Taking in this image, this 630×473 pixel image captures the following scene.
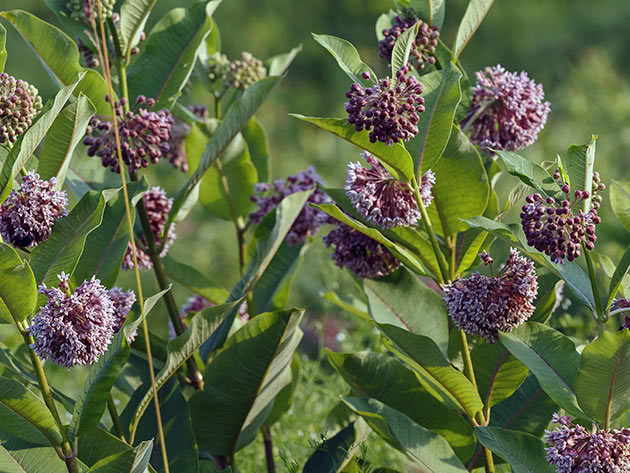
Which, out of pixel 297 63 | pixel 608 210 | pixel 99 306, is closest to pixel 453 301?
pixel 99 306

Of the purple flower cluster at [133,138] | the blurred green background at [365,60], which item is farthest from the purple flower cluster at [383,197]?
the blurred green background at [365,60]

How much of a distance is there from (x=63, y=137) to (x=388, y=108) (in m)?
0.37

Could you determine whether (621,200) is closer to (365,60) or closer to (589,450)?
(589,450)

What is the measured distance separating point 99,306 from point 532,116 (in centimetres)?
55

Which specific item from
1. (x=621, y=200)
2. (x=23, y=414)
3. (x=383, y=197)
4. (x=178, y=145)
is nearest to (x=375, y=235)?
(x=383, y=197)

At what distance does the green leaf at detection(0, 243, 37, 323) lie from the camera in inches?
30.9

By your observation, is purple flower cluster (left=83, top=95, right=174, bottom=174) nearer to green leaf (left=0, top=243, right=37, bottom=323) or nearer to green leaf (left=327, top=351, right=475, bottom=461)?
green leaf (left=0, top=243, right=37, bottom=323)


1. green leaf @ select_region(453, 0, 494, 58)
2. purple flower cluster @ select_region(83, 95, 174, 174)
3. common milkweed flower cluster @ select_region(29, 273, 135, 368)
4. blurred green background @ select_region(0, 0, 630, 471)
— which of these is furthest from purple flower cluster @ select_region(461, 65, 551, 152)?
blurred green background @ select_region(0, 0, 630, 471)

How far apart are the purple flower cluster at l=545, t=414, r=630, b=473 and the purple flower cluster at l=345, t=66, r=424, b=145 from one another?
322 millimetres

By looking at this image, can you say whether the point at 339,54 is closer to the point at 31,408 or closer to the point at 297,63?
the point at 31,408

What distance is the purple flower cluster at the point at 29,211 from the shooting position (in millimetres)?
841

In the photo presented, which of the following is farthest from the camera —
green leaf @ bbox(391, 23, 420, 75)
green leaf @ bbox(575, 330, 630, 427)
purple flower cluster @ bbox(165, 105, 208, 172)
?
purple flower cluster @ bbox(165, 105, 208, 172)

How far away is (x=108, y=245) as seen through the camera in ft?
3.22

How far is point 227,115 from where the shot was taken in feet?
3.29
